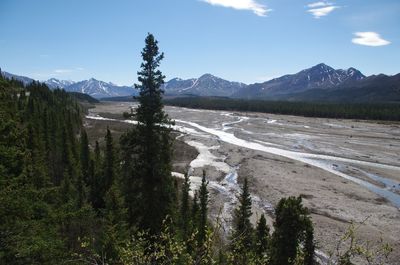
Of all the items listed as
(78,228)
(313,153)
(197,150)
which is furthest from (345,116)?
(78,228)

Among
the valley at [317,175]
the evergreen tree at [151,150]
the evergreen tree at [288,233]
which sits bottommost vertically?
the valley at [317,175]

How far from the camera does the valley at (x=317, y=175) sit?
40500 mm

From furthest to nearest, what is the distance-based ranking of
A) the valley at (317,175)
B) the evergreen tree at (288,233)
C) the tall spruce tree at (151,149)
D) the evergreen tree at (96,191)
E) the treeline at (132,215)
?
the valley at (317,175)
the evergreen tree at (96,191)
the evergreen tree at (288,233)
the tall spruce tree at (151,149)
the treeline at (132,215)

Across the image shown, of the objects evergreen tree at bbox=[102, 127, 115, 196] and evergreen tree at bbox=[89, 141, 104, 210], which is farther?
evergreen tree at bbox=[89, 141, 104, 210]

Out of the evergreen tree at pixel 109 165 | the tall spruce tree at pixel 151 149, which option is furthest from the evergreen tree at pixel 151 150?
the evergreen tree at pixel 109 165

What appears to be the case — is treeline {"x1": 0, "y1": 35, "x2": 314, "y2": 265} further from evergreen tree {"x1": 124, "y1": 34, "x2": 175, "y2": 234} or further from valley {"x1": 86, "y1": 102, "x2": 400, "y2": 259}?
valley {"x1": 86, "y1": 102, "x2": 400, "y2": 259}

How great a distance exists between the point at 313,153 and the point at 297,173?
20152 mm

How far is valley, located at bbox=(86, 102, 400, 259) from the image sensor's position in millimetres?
40500

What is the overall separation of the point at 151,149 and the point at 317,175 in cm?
4547

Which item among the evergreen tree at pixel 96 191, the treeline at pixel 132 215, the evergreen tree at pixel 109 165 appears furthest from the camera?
the evergreen tree at pixel 96 191

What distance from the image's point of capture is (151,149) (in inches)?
804

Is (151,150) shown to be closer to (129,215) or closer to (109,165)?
(129,215)

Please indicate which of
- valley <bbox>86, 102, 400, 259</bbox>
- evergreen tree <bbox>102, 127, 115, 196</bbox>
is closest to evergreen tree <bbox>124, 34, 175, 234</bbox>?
valley <bbox>86, 102, 400, 259</bbox>

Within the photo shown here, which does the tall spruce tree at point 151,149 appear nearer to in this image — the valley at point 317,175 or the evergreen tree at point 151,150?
the evergreen tree at point 151,150
